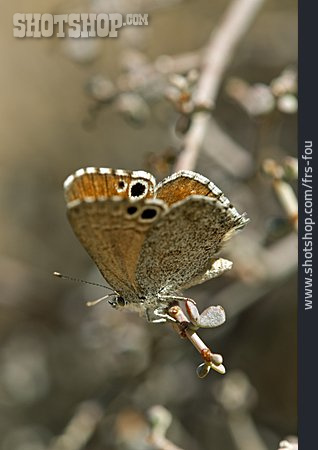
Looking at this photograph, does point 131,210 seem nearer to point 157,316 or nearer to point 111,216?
point 111,216

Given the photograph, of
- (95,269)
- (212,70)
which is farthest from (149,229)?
(95,269)

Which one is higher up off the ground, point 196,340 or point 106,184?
point 106,184

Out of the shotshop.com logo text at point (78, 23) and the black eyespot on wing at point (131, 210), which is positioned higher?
the shotshop.com logo text at point (78, 23)

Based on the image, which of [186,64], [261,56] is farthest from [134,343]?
[261,56]

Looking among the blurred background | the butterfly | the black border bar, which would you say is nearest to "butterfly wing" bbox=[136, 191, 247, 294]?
the butterfly

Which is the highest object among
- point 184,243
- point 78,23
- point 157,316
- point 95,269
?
point 78,23

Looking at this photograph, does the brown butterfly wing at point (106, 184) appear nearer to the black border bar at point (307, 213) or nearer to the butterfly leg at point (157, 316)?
the butterfly leg at point (157, 316)

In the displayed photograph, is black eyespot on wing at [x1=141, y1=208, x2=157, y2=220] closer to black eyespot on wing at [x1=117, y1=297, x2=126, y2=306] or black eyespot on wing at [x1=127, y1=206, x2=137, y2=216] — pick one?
black eyespot on wing at [x1=127, y1=206, x2=137, y2=216]

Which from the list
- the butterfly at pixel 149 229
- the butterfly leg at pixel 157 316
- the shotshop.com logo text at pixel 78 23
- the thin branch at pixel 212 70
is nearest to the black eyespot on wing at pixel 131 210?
the butterfly at pixel 149 229
